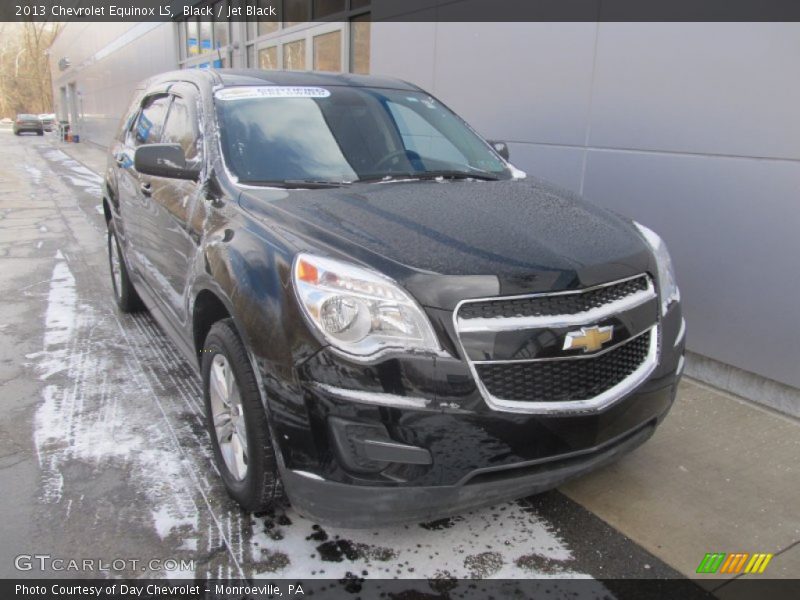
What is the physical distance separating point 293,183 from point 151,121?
206 centimetres

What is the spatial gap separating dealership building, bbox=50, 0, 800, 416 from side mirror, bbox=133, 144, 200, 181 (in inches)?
127

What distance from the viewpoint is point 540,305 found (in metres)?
2.19

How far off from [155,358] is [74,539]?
6.99 feet

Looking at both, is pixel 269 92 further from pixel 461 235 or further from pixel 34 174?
pixel 34 174

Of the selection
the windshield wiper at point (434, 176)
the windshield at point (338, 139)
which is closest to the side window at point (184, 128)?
the windshield at point (338, 139)

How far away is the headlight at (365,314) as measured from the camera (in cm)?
210

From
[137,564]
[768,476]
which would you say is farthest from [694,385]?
[137,564]

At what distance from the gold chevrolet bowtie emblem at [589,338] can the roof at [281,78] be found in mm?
2313

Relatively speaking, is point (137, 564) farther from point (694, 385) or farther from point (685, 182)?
point (685, 182)

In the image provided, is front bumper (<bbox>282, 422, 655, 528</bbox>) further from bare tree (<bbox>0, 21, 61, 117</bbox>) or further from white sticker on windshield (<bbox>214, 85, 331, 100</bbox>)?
bare tree (<bbox>0, 21, 61, 117</bbox>)

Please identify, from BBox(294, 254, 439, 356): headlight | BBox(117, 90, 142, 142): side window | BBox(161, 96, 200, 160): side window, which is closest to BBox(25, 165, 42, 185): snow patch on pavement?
BBox(117, 90, 142, 142): side window

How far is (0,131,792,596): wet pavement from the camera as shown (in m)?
2.51

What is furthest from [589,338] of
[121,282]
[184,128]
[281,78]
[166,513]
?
[121,282]

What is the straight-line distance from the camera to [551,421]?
2191 millimetres
